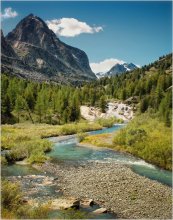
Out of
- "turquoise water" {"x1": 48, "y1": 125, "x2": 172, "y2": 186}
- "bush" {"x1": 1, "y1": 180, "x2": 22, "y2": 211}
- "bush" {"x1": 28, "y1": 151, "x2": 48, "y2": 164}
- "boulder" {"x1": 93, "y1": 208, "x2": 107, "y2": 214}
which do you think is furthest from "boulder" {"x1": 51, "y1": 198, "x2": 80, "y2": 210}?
"bush" {"x1": 28, "y1": 151, "x2": 48, "y2": 164}

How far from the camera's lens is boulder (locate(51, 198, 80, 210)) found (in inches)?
1057

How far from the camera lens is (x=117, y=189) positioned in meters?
33.5

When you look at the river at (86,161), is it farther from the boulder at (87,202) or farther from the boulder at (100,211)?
the boulder at (87,202)

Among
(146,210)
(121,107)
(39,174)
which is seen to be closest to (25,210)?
(146,210)

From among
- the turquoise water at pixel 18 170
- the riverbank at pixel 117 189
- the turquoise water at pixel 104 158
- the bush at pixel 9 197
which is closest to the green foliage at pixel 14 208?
the bush at pixel 9 197

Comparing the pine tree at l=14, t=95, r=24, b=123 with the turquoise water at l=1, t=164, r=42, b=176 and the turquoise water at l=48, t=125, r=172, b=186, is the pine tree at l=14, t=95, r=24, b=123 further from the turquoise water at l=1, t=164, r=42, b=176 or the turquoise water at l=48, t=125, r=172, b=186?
the turquoise water at l=1, t=164, r=42, b=176

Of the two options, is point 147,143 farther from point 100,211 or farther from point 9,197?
point 9,197

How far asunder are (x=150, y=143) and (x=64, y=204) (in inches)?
1010

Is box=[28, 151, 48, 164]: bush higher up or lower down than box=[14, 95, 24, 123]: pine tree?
lower down

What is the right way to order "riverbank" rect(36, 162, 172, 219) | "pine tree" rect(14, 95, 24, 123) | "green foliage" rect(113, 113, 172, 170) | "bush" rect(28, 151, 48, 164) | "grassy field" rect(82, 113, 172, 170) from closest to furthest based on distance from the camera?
"riverbank" rect(36, 162, 172, 219), "green foliage" rect(113, 113, 172, 170), "grassy field" rect(82, 113, 172, 170), "bush" rect(28, 151, 48, 164), "pine tree" rect(14, 95, 24, 123)

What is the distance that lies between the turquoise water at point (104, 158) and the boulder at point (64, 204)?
43.3 ft

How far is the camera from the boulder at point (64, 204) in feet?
88.1

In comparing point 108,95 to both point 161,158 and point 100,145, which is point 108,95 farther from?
point 161,158

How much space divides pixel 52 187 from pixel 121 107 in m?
122
